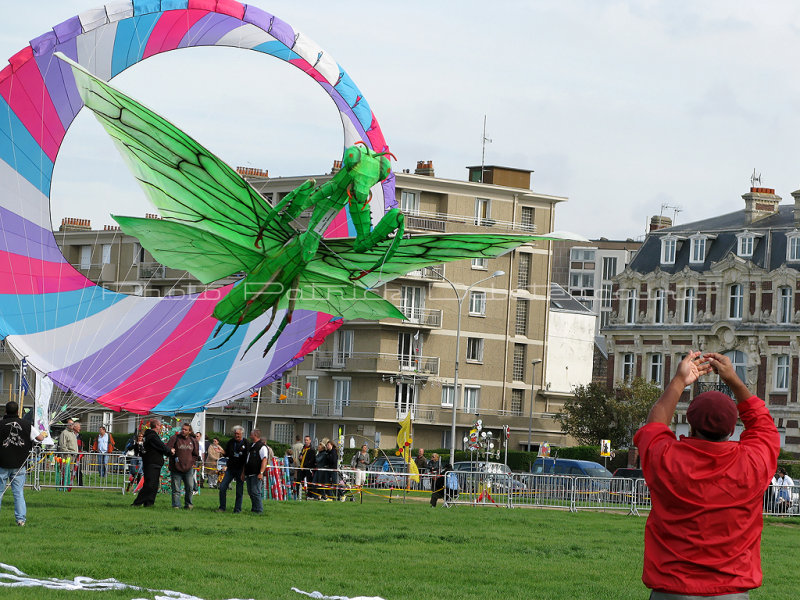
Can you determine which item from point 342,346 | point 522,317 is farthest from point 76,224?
point 522,317

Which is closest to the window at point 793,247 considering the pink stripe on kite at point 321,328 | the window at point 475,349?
the window at point 475,349

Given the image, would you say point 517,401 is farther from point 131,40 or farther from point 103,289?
point 131,40

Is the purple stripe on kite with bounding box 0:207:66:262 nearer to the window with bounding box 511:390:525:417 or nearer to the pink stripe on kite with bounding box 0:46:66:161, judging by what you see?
the pink stripe on kite with bounding box 0:46:66:161

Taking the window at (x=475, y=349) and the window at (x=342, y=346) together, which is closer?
the window at (x=342, y=346)

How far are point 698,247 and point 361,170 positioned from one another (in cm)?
6158

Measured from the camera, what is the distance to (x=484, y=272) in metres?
72.1

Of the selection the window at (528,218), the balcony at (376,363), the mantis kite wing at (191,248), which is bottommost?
the mantis kite wing at (191,248)

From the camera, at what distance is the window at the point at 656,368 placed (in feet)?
237

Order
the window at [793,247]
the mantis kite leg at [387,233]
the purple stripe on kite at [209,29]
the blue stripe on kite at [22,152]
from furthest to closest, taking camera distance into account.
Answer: the window at [793,247]
the blue stripe on kite at [22,152]
the purple stripe on kite at [209,29]
the mantis kite leg at [387,233]

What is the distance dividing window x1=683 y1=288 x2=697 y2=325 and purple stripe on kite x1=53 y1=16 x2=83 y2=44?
190 feet

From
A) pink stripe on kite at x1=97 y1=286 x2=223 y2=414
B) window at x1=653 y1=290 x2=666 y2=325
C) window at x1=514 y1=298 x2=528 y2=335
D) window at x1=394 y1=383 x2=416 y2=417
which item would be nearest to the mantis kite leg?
pink stripe on kite at x1=97 y1=286 x2=223 y2=414

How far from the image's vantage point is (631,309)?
7362 cm

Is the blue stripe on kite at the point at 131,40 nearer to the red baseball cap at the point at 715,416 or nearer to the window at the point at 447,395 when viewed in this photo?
the red baseball cap at the point at 715,416

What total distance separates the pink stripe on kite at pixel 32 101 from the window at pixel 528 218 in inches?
2228
